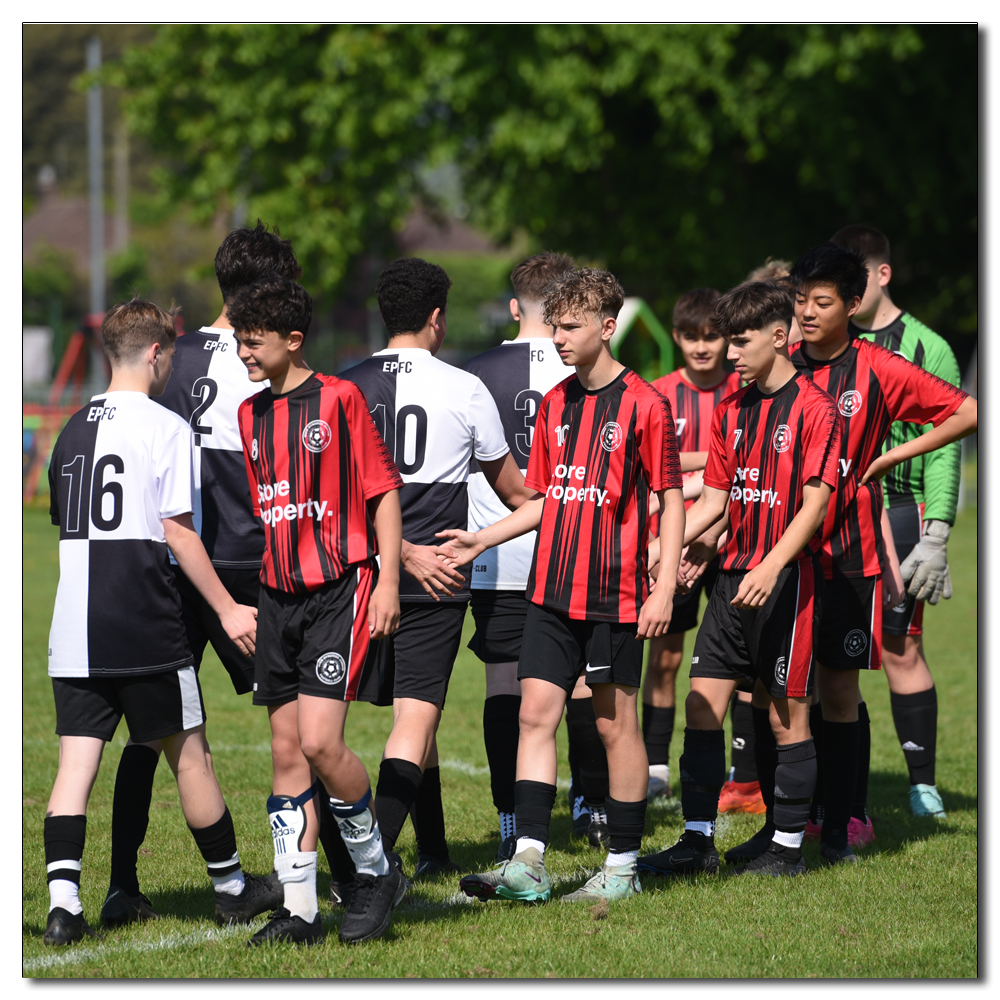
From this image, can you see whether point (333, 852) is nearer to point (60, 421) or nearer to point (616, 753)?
point (616, 753)

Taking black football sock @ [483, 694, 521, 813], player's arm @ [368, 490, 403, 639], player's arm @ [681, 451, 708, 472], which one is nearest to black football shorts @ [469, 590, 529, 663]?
black football sock @ [483, 694, 521, 813]

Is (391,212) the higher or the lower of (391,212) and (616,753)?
the higher

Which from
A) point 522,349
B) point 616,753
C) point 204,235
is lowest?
point 616,753

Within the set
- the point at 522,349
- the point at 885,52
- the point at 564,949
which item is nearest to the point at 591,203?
the point at 885,52

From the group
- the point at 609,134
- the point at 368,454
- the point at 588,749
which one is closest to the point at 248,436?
the point at 368,454

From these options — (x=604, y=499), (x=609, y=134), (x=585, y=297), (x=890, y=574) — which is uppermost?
(x=609, y=134)

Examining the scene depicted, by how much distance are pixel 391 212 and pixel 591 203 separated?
13.4ft

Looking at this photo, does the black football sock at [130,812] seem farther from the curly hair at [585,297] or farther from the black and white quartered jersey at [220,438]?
the curly hair at [585,297]

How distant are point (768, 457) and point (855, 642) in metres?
0.89

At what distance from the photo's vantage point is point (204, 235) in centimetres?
5278

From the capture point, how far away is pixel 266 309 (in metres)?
3.90

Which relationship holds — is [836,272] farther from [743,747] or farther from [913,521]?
[743,747]

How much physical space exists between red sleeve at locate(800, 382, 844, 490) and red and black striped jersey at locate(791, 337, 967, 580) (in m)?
0.32

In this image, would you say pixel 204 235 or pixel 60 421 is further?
pixel 204 235
